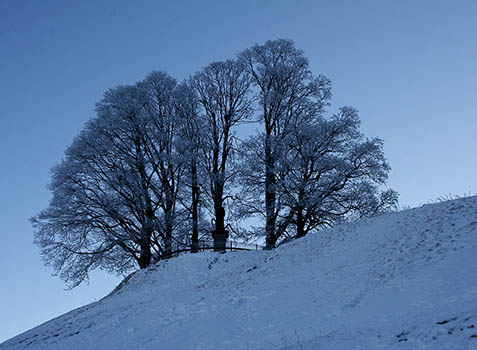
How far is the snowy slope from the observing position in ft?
30.5

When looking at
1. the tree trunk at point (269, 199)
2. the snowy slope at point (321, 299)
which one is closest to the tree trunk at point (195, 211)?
the tree trunk at point (269, 199)

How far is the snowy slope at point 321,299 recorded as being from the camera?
9289 mm

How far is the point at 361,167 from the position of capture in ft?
74.9

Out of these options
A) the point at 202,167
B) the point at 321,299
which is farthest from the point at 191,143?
the point at 321,299

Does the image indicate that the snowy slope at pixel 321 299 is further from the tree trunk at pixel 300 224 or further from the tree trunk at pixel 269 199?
the tree trunk at pixel 300 224

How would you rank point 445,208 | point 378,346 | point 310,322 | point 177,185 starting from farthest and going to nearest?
point 177,185, point 445,208, point 310,322, point 378,346

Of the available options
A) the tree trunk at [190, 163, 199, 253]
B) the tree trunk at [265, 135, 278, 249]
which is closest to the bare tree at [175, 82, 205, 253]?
the tree trunk at [190, 163, 199, 253]

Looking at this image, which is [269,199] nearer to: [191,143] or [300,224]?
[300,224]

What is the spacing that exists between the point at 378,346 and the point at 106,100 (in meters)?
20.8

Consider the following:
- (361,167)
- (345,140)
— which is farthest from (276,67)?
(361,167)

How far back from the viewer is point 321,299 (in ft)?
40.6

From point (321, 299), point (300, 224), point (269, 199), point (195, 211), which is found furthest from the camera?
point (195, 211)

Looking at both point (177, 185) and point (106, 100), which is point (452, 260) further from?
point (106, 100)

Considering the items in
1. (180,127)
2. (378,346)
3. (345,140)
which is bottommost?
(378,346)
